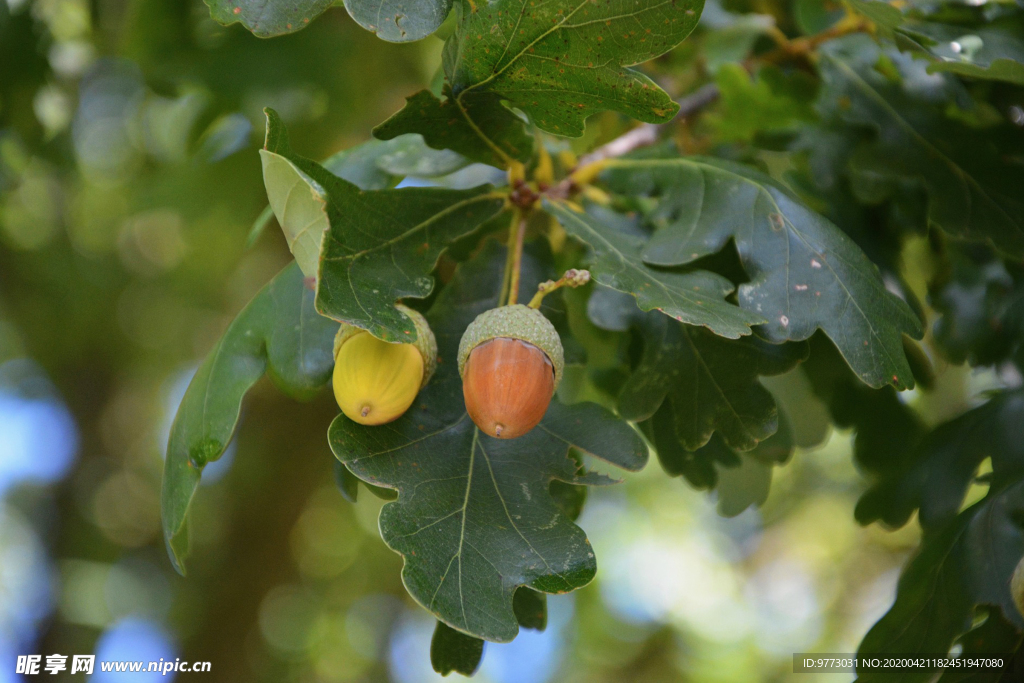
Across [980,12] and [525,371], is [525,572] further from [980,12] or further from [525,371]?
[980,12]

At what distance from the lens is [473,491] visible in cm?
82

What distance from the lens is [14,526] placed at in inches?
153

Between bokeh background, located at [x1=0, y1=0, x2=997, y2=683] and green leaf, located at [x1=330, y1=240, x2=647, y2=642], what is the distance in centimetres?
71

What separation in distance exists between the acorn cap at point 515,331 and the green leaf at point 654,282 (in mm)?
83

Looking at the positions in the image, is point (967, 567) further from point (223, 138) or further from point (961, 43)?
point (223, 138)

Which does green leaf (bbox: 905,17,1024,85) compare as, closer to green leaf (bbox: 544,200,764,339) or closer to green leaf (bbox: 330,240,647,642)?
green leaf (bbox: 544,200,764,339)

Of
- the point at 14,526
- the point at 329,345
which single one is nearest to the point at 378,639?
the point at 14,526

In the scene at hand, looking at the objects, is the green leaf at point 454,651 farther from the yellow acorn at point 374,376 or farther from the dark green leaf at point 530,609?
the yellow acorn at point 374,376

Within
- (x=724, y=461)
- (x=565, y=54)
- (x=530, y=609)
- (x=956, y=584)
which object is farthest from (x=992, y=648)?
(x=565, y=54)

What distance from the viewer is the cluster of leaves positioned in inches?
29.8

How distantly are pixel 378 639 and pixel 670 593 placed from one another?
6.93ft

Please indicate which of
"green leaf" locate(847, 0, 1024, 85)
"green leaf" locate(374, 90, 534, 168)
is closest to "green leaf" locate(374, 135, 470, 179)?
"green leaf" locate(374, 90, 534, 168)

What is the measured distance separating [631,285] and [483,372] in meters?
Result: 0.19

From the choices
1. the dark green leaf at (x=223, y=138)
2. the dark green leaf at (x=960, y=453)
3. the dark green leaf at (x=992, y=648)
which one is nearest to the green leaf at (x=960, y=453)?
the dark green leaf at (x=960, y=453)
